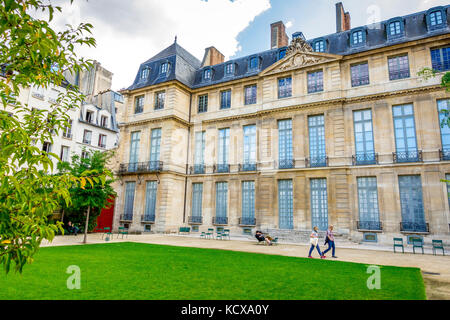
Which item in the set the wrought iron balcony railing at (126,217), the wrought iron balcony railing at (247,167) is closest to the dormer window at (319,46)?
the wrought iron balcony railing at (247,167)

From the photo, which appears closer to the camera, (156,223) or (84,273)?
(84,273)

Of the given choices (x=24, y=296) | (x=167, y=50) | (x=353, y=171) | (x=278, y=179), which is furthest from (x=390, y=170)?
(x=167, y=50)

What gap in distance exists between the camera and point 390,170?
17734mm

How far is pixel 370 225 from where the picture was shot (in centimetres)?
1766

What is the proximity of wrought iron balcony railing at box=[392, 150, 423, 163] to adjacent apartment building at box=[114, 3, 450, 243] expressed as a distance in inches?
2.1

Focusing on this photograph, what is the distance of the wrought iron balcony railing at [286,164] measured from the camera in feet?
67.9

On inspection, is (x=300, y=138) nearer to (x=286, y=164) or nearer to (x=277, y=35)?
(x=286, y=164)

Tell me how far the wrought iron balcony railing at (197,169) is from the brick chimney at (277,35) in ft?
41.4

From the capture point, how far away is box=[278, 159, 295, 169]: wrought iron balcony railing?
2069 centimetres

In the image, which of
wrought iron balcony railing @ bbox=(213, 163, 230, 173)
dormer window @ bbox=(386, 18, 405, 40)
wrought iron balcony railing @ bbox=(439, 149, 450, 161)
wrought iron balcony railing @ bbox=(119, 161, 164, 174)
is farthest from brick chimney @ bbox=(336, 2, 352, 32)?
wrought iron balcony railing @ bbox=(119, 161, 164, 174)

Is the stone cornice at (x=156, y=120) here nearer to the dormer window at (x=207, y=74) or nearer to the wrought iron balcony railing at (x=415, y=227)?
the dormer window at (x=207, y=74)

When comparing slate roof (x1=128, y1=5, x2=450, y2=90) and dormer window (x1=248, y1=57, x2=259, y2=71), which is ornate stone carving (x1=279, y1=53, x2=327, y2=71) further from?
dormer window (x1=248, y1=57, x2=259, y2=71)
